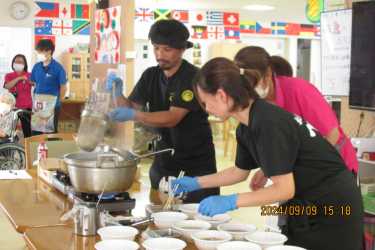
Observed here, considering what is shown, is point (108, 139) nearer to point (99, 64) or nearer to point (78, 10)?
point (99, 64)

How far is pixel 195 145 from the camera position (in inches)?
102

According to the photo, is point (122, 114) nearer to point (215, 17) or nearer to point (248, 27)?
point (215, 17)

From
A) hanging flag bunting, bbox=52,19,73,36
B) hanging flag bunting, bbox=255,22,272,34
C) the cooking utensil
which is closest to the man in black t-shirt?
the cooking utensil

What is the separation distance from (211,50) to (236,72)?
340 inches

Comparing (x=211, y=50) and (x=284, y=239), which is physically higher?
(x=211, y=50)

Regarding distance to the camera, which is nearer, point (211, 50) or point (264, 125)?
point (264, 125)

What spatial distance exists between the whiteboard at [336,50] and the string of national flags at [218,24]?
6122 mm

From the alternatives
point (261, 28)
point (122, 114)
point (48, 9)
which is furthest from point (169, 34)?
point (261, 28)

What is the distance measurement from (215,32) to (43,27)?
133 inches

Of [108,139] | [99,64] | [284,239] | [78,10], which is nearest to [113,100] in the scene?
[108,139]

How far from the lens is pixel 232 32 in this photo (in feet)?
34.4

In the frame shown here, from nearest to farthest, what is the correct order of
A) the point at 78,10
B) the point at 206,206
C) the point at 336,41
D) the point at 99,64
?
the point at 206,206, the point at 336,41, the point at 99,64, the point at 78,10

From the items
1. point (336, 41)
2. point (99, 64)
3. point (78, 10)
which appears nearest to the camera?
point (336, 41)

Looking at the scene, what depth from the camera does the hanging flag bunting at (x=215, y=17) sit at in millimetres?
10258
